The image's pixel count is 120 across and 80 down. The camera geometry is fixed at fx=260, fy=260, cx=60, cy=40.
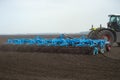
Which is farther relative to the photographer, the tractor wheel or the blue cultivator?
the tractor wheel

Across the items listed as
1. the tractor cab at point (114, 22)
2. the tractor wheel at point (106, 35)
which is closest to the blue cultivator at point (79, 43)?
the tractor wheel at point (106, 35)

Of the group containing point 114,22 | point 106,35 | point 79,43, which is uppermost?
point 114,22

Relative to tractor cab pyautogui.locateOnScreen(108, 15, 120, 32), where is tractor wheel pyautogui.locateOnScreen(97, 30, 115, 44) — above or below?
below

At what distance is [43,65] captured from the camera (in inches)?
354

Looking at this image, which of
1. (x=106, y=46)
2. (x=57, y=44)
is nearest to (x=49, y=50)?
(x=57, y=44)

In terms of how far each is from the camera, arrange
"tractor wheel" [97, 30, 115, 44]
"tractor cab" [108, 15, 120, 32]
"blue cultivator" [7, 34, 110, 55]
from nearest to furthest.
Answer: "blue cultivator" [7, 34, 110, 55], "tractor wheel" [97, 30, 115, 44], "tractor cab" [108, 15, 120, 32]

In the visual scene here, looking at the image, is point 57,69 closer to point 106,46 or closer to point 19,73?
point 19,73

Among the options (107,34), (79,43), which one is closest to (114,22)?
(107,34)

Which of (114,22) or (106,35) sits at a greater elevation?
(114,22)

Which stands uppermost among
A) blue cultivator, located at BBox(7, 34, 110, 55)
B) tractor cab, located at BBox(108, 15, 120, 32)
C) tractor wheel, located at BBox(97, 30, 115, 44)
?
tractor cab, located at BBox(108, 15, 120, 32)

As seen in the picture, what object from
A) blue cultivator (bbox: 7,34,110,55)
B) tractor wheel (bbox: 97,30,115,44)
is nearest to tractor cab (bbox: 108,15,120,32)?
tractor wheel (bbox: 97,30,115,44)

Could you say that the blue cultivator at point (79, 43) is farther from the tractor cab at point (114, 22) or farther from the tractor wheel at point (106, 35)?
the tractor cab at point (114, 22)

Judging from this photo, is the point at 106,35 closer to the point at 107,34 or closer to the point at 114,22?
the point at 107,34

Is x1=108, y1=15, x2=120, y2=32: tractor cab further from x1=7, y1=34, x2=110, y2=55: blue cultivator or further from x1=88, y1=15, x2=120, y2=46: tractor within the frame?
x1=7, y1=34, x2=110, y2=55: blue cultivator
